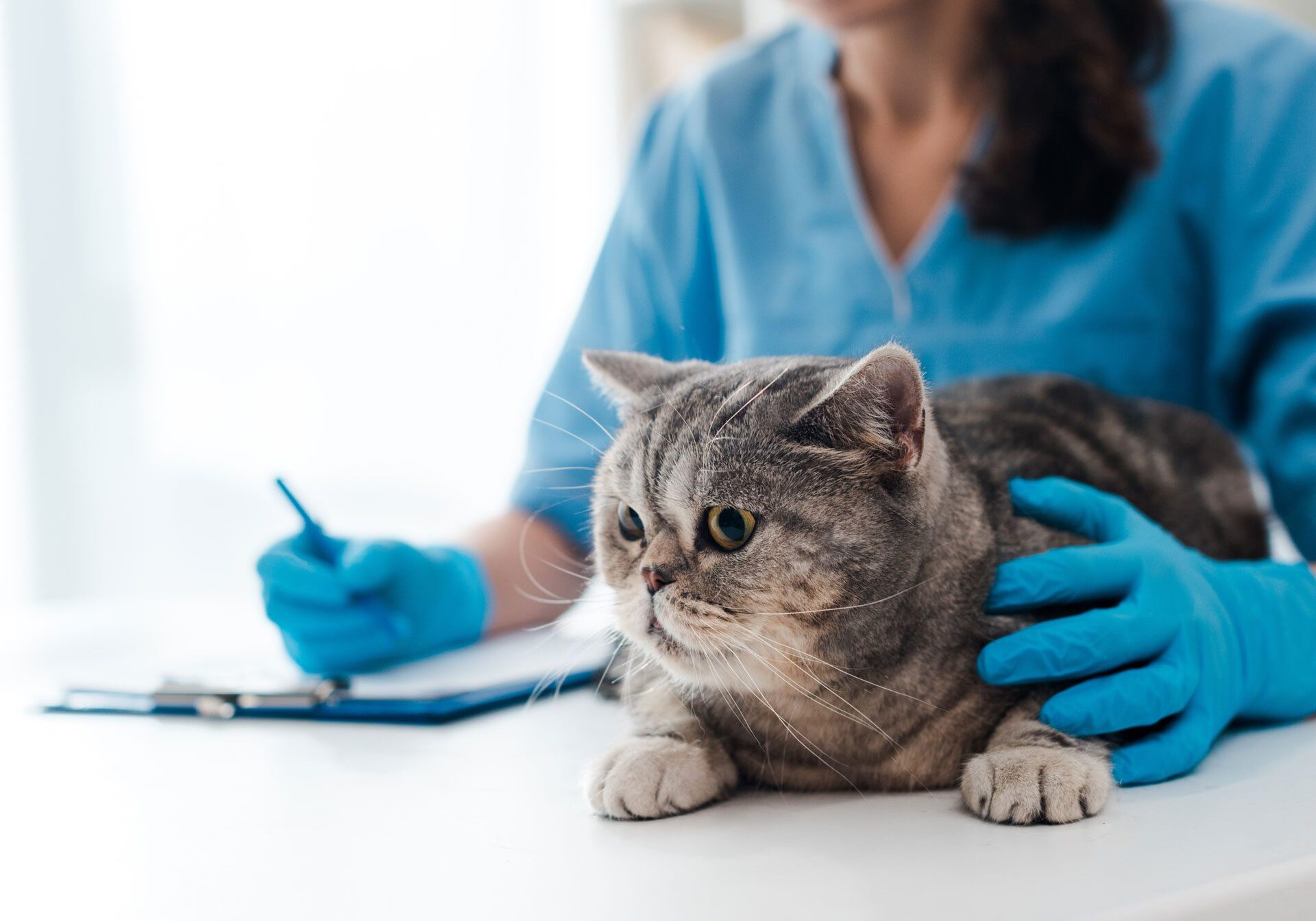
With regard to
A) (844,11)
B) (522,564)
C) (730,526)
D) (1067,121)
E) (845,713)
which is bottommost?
(522,564)

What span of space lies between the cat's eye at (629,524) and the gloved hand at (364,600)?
39 centimetres

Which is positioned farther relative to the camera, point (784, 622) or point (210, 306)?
point (210, 306)

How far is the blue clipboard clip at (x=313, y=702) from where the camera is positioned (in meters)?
0.98

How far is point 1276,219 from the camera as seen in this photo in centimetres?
125

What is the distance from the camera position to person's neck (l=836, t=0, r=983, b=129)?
1.46 meters

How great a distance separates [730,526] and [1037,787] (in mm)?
272

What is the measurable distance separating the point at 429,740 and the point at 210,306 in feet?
5.15

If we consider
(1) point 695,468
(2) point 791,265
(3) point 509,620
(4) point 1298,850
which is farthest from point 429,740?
(2) point 791,265

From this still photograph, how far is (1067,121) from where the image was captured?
4.42 feet

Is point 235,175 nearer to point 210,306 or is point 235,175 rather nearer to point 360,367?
point 210,306

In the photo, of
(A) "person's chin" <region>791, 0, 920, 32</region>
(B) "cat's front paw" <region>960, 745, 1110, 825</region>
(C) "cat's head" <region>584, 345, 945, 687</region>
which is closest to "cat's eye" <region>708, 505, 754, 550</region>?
(C) "cat's head" <region>584, 345, 945, 687</region>

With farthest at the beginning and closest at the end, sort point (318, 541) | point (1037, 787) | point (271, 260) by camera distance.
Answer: point (271, 260), point (318, 541), point (1037, 787)

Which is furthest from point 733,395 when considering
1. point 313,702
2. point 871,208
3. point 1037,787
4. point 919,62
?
point 919,62

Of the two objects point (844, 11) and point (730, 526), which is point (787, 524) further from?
point (844, 11)
